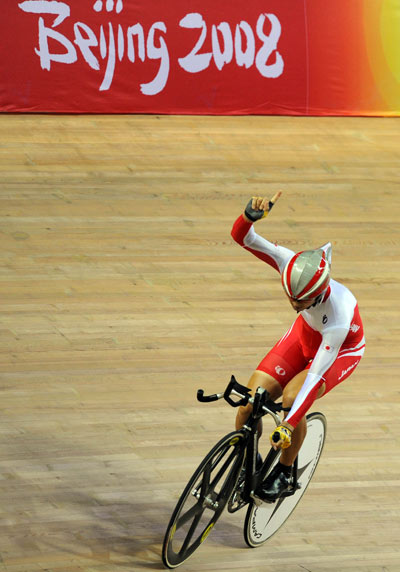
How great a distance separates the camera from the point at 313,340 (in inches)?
149

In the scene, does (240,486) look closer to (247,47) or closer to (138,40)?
(138,40)

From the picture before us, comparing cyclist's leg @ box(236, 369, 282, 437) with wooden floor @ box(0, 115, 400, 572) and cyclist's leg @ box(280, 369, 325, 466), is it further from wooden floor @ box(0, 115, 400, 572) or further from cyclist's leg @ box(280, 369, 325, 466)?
wooden floor @ box(0, 115, 400, 572)

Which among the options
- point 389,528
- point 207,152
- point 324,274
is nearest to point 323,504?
point 389,528

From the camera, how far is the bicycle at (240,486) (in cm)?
350

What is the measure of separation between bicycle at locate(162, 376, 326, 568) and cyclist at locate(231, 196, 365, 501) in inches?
2.5

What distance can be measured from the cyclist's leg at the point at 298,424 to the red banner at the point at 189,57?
189 inches

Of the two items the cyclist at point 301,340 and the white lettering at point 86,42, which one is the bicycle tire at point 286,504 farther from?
the white lettering at point 86,42

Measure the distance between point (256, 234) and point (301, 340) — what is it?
0.50 meters

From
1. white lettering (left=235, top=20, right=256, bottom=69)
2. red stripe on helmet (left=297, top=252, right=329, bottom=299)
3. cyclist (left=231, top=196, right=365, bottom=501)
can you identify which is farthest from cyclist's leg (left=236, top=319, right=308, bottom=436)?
white lettering (left=235, top=20, right=256, bottom=69)

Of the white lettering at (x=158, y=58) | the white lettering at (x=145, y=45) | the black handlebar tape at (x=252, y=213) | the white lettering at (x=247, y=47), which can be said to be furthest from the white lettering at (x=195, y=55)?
the black handlebar tape at (x=252, y=213)

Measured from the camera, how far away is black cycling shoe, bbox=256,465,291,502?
380 centimetres

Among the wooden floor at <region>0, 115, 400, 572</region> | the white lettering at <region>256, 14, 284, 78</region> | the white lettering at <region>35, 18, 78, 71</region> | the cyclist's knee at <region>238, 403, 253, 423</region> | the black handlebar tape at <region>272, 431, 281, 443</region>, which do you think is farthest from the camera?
the white lettering at <region>256, 14, 284, 78</region>

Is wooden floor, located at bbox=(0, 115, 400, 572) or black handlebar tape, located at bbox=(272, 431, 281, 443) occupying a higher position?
black handlebar tape, located at bbox=(272, 431, 281, 443)

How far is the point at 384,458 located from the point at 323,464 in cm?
32
